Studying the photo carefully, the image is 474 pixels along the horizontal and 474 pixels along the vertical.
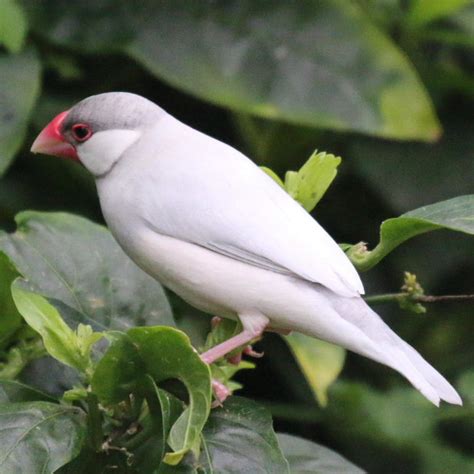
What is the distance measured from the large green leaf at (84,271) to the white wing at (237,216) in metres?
0.22

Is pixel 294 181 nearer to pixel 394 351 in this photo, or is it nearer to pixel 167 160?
pixel 167 160

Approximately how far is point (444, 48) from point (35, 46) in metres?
1.12

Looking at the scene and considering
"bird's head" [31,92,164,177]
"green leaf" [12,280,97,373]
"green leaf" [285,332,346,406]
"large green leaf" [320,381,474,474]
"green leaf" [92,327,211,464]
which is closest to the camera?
"green leaf" [92,327,211,464]

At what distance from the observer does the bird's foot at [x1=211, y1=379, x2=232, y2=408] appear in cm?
161

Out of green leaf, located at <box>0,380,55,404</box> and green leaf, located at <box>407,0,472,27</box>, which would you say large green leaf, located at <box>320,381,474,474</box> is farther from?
green leaf, located at <box>0,380,55,404</box>

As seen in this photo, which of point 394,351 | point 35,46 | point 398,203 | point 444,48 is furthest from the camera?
point 444,48

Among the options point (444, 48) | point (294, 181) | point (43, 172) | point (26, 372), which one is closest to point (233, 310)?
point (294, 181)

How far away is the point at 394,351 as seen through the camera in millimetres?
1612

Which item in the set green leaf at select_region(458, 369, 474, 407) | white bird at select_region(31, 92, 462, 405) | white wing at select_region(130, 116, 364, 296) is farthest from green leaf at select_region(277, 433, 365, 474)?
green leaf at select_region(458, 369, 474, 407)

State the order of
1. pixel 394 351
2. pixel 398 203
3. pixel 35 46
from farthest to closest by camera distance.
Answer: pixel 398 203 < pixel 35 46 < pixel 394 351

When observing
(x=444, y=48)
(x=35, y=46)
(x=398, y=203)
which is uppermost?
(x=35, y=46)

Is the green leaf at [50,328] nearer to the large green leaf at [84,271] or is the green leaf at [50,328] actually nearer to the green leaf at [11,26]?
the large green leaf at [84,271]

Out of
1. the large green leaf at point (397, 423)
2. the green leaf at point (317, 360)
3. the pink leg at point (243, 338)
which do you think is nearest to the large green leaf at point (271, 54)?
the green leaf at point (317, 360)

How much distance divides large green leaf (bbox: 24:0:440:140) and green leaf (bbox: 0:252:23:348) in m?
1.03
